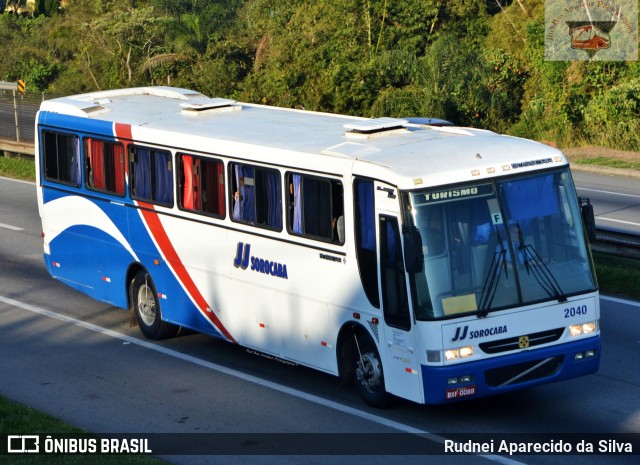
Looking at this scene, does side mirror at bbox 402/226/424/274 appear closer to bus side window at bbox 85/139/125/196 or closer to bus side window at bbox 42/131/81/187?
bus side window at bbox 85/139/125/196

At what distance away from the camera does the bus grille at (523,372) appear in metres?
11.0

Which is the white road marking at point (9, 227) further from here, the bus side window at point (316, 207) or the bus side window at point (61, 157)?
the bus side window at point (316, 207)

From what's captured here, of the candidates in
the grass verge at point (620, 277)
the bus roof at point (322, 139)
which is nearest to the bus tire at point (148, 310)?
the bus roof at point (322, 139)

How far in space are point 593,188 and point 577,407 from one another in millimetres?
16052

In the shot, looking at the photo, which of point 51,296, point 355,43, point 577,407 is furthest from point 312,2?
point 577,407

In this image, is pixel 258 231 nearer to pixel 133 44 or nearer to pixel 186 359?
pixel 186 359

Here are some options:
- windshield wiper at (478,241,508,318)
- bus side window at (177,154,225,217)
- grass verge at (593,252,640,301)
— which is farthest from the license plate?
grass verge at (593,252,640,301)

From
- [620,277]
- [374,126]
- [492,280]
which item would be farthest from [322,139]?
[620,277]

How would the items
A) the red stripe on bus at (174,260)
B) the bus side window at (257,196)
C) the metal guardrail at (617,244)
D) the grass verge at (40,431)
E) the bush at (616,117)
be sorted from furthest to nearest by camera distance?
the bush at (616,117) → the metal guardrail at (617,244) → the red stripe on bus at (174,260) → the bus side window at (257,196) → the grass verge at (40,431)

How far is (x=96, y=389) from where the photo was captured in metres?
13.2

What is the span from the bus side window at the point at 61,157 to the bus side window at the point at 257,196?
394 cm

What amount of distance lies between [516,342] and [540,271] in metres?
0.74

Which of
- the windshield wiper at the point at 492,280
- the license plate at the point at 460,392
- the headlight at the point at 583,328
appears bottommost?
the license plate at the point at 460,392

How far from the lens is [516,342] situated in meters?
11.0
